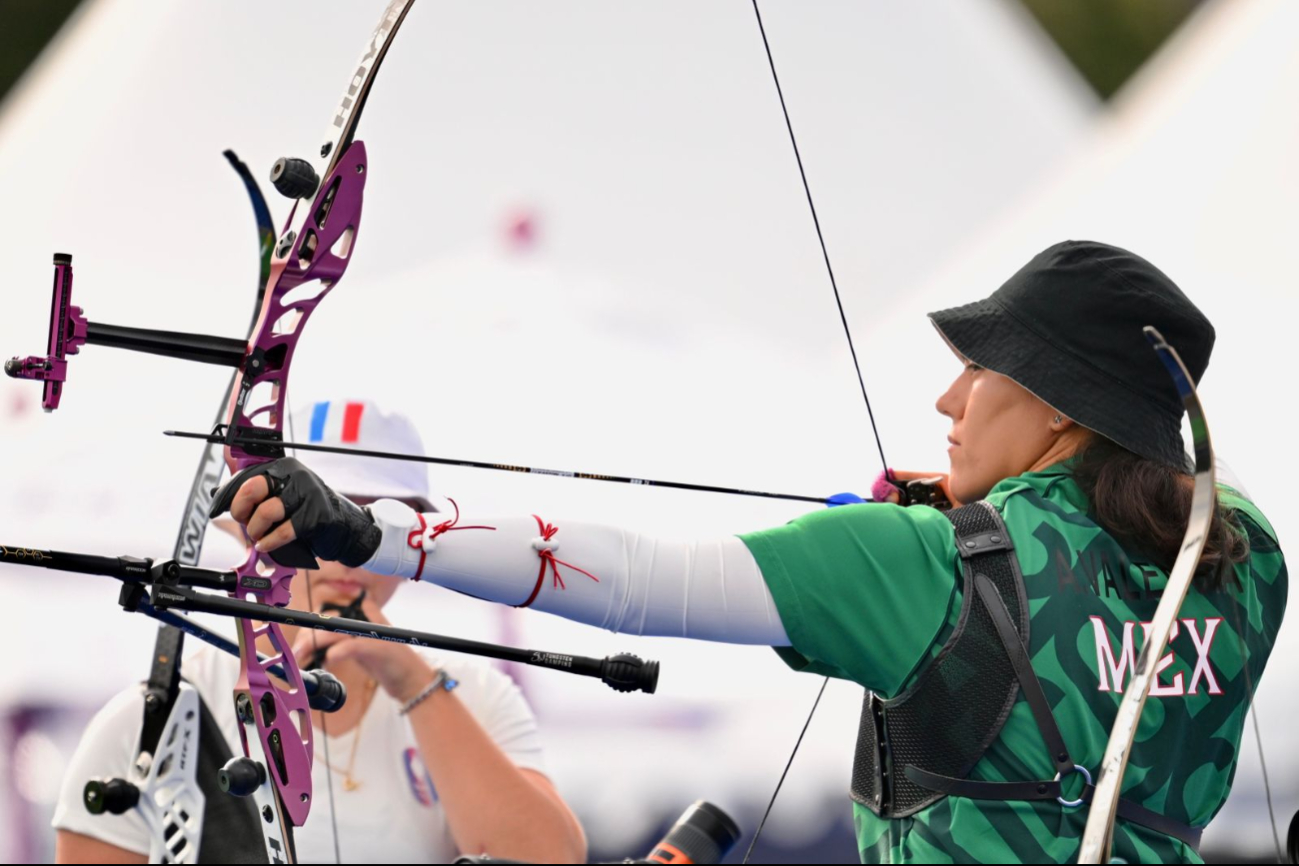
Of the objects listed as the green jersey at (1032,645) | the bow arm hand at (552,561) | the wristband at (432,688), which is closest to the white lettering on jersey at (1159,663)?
the green jersey at (1032,645)

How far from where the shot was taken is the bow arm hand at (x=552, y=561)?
1.07 m

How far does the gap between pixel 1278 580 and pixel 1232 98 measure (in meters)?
2.31

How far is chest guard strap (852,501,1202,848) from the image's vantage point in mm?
1074

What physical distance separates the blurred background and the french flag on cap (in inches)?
15.4

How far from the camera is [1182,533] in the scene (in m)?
1.16

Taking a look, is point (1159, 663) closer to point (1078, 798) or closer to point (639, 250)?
point (1078, 798)

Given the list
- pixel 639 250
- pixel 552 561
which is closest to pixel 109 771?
pixel 552 561

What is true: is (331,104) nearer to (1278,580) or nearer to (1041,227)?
(1041,227)

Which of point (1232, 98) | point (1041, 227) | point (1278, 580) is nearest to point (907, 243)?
point (1041, 227)

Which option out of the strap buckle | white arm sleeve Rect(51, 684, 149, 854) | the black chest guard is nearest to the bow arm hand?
the black chest guard

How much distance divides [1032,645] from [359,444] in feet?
5.13

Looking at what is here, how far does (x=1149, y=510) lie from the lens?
1164mm

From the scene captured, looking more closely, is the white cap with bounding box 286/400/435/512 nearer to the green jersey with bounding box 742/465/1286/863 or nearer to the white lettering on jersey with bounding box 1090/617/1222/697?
the green jersey with bounding box 742/465/1286/863

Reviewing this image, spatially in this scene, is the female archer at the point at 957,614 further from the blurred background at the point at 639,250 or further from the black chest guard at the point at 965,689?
the blurred background at the point at 639,250
